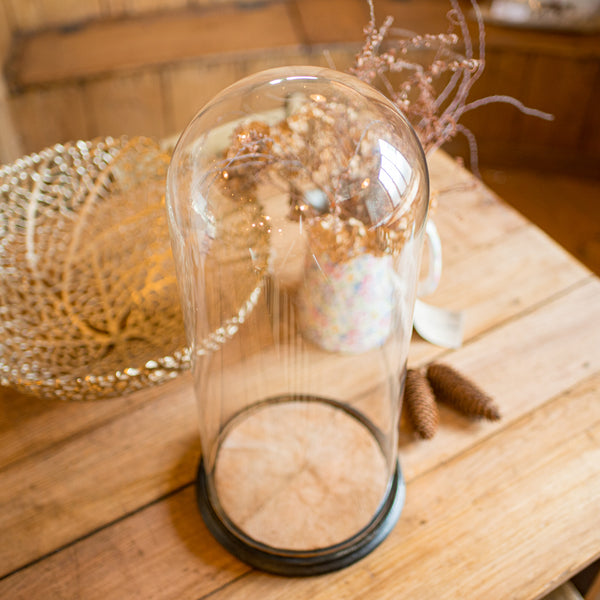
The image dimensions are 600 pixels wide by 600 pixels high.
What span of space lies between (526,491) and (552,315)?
1.00 ft

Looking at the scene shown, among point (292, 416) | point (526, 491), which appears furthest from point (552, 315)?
Answer: point (292, 416)

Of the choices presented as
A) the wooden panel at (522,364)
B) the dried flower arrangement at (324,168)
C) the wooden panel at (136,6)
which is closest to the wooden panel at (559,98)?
the wooden panel at (136,6)

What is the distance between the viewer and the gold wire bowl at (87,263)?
88 cm

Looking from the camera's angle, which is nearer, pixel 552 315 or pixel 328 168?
pixel 328 168

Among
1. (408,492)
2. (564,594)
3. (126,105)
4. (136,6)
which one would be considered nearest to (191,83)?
(126,105)

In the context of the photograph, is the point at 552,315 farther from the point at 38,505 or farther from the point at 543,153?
the point at 543,153

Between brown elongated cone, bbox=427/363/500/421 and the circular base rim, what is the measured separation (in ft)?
0.52

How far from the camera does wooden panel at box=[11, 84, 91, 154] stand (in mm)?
1670

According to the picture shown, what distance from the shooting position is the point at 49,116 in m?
1.72

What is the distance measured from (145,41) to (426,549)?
1586 mm

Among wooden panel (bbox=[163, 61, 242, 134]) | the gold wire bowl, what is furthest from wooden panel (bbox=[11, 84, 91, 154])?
the gold wire bowl

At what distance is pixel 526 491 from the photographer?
29.1 inches

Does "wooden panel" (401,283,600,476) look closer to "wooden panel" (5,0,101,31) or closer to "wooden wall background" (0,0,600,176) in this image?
"wooden wall background" (0,0,600,176)

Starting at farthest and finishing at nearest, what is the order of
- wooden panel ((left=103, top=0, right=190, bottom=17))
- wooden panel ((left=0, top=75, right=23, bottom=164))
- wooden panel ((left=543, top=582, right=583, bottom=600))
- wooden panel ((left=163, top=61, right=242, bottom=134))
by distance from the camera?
1. wooden panel ((left=103, top=0, right=190, bottom=17))
2. wooden panel ((left=163, top=61, right=242, bottom=134))
3. wooden panel ((left=0, top=75, right=23, bottom=164))
4. wooden panel ((left=543, top=582, right=583, bottom=600))
